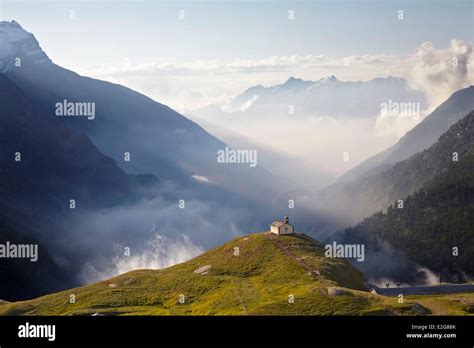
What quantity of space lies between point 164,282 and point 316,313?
59710mm

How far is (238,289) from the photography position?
146875 millimetres

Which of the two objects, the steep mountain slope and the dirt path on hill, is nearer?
Answer: the steep mountain slope

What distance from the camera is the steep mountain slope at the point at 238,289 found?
12712 cm

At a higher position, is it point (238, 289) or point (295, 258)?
point (295, 258)

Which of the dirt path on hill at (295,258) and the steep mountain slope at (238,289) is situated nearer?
the steep mountain slope at (238,289)

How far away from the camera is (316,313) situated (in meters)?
122

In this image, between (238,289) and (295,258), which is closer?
(238,289)

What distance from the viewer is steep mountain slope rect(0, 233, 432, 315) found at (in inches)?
5005
